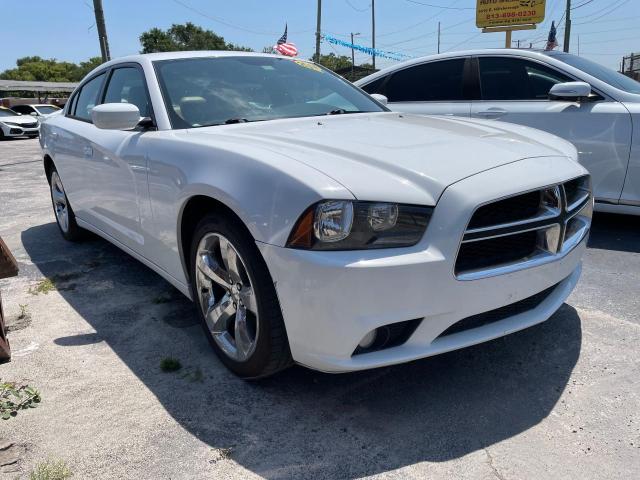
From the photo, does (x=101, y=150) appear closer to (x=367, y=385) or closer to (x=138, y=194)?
(x=138, y=194)

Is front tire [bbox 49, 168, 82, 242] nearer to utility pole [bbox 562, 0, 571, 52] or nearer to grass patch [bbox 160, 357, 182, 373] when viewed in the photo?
grass patch [bbox 160, 357, 182, 373]

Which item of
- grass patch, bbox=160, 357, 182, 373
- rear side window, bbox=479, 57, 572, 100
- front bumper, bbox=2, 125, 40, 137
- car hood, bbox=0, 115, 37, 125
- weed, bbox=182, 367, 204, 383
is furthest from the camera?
car hood, bbox=0, 115, 37, 125

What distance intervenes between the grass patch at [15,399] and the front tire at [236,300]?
82 cm

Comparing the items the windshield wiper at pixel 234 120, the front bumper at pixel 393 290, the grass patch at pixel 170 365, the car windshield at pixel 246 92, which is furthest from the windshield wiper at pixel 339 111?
the grass patch at pixel 170 365

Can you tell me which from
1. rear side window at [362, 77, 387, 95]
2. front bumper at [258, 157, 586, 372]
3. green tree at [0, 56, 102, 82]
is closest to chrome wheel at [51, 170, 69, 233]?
rear side window at [362, 77, 387, 95]

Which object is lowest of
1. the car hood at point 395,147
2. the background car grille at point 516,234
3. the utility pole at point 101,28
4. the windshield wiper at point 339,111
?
the background car grille at point 516,234

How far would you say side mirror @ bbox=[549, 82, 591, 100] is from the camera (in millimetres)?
4402

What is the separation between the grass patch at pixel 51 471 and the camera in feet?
6.57

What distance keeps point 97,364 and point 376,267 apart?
1.67m

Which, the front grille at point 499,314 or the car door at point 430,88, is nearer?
the front grille at point 499,314

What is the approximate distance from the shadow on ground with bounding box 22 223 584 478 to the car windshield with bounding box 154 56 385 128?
122cm

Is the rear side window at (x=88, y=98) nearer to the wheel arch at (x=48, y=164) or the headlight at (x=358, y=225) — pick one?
the wheel arch at (x=48, y=164)

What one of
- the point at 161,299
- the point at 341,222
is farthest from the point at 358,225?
the point at 161,299

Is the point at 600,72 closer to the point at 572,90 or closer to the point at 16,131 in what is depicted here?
the point at 572,90
